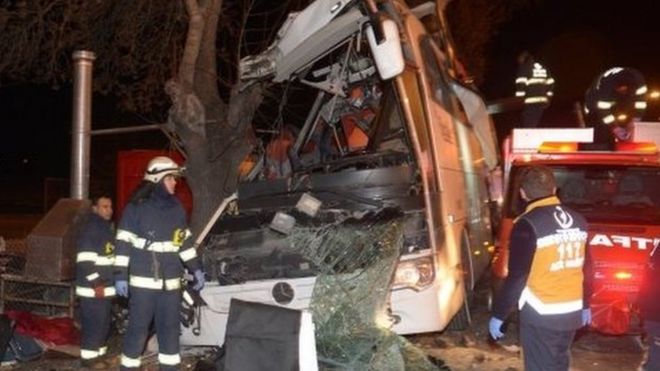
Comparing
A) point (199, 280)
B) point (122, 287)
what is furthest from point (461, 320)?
point (122, 287)

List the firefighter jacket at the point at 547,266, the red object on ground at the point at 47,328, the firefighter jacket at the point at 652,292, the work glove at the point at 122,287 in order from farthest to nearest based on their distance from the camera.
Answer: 1. the red object on ground at the point at 47,328
2. the work glove at the point at 122,287
3. the firefighter jacket at the point at 652,292
4. the firefighter jacket at the point at 547,266

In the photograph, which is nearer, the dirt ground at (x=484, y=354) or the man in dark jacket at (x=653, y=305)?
the man in dark jacket at (x=653, y=305)

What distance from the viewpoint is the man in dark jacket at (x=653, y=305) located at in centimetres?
527

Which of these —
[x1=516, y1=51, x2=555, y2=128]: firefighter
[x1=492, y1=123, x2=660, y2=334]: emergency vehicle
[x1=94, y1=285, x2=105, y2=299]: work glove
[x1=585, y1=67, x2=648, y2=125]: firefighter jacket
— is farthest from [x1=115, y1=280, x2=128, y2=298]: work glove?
[x1=516, y1=51, x2=555, y2=128]: firefighter

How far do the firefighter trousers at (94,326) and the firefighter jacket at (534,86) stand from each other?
21.3 ft

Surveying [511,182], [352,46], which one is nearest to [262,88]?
[352,46]

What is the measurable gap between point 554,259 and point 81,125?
6404mm

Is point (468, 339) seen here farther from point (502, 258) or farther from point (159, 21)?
point (159, 21)

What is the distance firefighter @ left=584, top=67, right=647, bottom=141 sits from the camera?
10.4 meters

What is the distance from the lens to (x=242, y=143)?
981cm

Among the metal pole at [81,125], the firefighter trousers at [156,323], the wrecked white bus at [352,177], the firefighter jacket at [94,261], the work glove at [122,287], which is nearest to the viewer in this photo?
the firefighter trousers at [156,323]

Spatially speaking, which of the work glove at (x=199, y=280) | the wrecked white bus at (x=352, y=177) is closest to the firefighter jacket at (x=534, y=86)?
the wrecked white bus at (x=352, y=177)

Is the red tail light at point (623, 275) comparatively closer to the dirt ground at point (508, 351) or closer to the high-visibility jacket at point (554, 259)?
the dirt ground at point (508, 351)

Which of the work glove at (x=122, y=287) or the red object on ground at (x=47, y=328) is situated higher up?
the work glove at (x=122, y=287)
